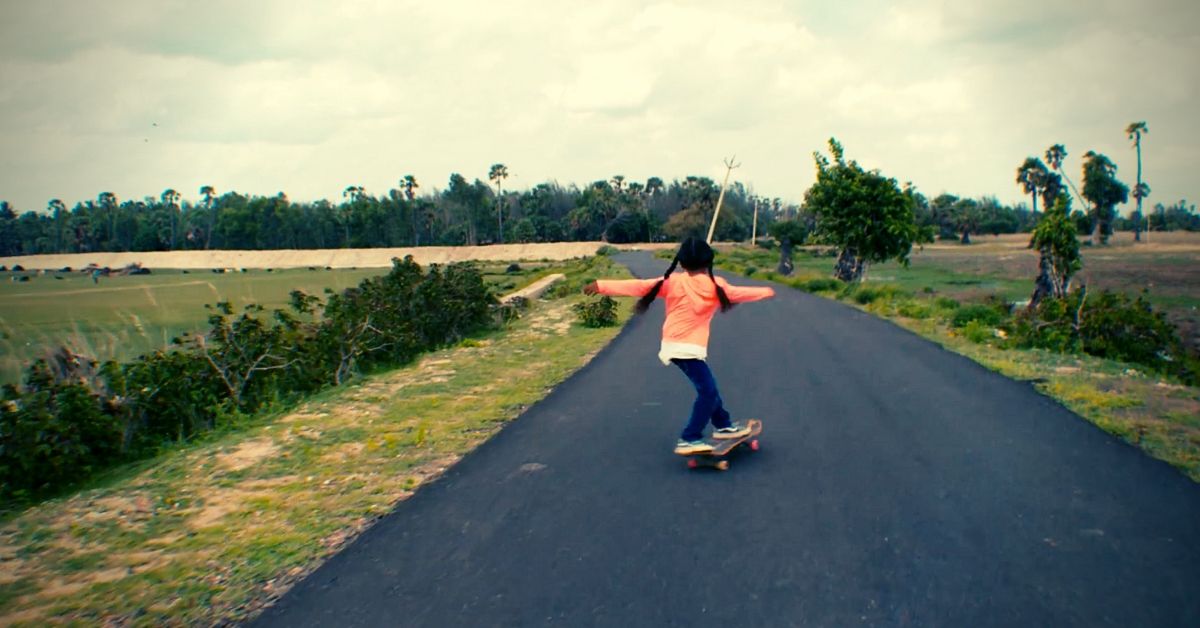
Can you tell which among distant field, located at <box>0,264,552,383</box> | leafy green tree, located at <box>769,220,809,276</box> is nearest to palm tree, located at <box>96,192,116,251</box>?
distant field, located at <box>0,264,552,383</box>

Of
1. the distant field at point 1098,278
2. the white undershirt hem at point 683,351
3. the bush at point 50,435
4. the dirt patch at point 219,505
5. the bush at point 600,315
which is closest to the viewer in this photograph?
the dirt patch at point 219,505

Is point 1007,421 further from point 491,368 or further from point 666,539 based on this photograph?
point 491,368

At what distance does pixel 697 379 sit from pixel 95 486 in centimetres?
592

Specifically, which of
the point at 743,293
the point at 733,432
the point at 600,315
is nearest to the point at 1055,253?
the point at 600,315

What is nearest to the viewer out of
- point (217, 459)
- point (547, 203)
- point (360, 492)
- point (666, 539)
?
point (666, 539)

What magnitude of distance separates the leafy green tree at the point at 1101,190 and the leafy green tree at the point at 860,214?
61.6m

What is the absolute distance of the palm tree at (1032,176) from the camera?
83375 mm

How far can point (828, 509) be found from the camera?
16.1 feet

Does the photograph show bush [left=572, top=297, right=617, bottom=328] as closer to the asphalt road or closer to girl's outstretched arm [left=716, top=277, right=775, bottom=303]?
the asphalt road

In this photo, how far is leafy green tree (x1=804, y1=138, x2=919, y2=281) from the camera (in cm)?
2947

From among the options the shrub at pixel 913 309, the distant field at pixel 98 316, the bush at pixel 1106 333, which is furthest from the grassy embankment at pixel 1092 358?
the distant field at pixel 98 316

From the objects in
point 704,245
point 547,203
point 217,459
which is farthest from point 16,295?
point 547,203

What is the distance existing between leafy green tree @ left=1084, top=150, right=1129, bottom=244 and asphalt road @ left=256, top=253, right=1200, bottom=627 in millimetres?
84816

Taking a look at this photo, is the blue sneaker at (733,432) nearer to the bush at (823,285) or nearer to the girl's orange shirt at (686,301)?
the girl's orange shirt at (686,301)
